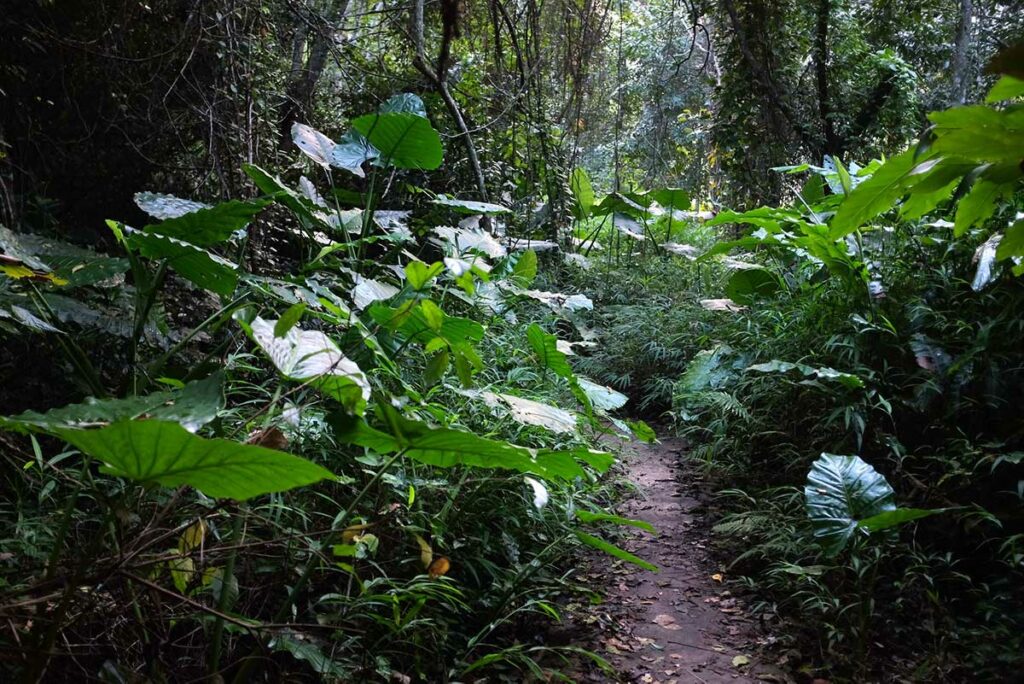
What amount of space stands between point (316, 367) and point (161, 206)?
1.50 m

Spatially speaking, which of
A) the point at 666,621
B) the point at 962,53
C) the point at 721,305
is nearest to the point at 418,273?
the point at 666,621

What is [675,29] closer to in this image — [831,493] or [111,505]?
[831,493]

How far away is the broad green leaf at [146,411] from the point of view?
1107 millimetres

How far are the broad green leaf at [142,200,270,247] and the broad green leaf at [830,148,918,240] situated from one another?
4.76 feet

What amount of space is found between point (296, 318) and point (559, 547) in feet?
4.94

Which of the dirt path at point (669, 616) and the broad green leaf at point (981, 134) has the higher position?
the broad green leaf at point (981, 134)

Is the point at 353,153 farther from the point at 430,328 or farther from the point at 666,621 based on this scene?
the point at 666,621

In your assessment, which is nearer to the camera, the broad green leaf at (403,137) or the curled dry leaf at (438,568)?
the curled dry leaf at (438,568)

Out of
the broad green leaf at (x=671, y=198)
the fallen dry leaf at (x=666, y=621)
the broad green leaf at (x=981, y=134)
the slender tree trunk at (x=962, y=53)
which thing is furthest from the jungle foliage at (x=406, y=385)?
the slender tree trunk at (x=962, y=53)

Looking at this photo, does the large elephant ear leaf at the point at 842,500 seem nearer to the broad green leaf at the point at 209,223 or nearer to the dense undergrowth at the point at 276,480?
the dense undergrowth at the point at 276,480

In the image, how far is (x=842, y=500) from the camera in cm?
230

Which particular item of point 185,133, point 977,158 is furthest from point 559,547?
point 185,133

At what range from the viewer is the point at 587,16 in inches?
240

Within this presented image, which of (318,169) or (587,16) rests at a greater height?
(587,16)
